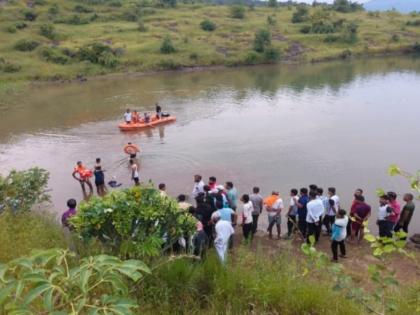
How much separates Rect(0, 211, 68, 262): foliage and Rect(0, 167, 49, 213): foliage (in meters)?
0.98

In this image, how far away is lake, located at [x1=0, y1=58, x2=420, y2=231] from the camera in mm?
17391

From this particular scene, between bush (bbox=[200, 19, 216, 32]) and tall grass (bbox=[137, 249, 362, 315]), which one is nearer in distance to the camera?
tall grass (bbox=[137, 249, 362, 315])

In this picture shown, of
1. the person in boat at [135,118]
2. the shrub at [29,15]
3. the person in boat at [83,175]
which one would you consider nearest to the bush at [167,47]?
the shrub at [29,15]

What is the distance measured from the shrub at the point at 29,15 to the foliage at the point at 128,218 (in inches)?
2374

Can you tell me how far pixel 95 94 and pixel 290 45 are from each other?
3111cm

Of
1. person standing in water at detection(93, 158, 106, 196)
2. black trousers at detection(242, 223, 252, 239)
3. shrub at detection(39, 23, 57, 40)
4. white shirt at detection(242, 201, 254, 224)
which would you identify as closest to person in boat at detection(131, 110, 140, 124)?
person standing in water at detection(93, 158, 106, 196)

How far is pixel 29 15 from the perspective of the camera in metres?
59.4

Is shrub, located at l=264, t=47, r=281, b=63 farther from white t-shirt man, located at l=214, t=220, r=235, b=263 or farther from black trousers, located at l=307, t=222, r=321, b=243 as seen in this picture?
white t-shirt man, located at l=214, t=220, r=235, b=263

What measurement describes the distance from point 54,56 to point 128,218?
152ft

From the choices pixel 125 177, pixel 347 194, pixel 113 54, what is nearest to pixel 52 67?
pixel 113 54

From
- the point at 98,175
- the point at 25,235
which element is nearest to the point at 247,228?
the point at 25,235

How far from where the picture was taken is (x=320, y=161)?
19000 mm

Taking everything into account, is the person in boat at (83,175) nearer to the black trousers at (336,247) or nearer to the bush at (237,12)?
the black trousers at (336,247)

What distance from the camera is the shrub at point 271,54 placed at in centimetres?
5353
